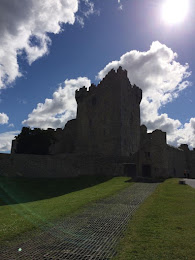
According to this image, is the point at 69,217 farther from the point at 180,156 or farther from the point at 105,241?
the point at 180,156

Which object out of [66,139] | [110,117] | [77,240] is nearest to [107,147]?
[110,117]

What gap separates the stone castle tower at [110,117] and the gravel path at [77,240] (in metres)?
29.7

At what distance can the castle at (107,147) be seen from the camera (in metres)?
26.7

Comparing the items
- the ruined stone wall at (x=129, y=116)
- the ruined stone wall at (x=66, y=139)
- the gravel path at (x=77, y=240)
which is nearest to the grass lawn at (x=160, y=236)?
the gravel path at (x=77, y=240)

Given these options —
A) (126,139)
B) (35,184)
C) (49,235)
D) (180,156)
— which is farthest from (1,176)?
(180,156)

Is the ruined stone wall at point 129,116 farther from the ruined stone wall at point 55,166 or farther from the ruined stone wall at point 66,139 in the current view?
the ruined stone wall at point 66,139

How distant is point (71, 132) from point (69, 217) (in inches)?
1670

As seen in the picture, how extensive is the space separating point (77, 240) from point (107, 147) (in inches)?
1327

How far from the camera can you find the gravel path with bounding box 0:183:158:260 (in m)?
4.53

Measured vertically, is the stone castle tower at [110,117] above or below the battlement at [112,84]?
below

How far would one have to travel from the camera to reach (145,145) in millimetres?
29281

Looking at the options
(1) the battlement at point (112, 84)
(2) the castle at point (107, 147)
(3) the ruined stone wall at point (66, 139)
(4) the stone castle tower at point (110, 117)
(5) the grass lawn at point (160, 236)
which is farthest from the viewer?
(3) the ruined stone wall at point (66, 139)

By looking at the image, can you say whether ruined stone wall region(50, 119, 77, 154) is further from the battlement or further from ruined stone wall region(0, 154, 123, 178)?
ruined stone wall region(0, 154, 123, 178)

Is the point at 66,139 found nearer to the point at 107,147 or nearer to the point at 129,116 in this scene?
the point at 107,147
